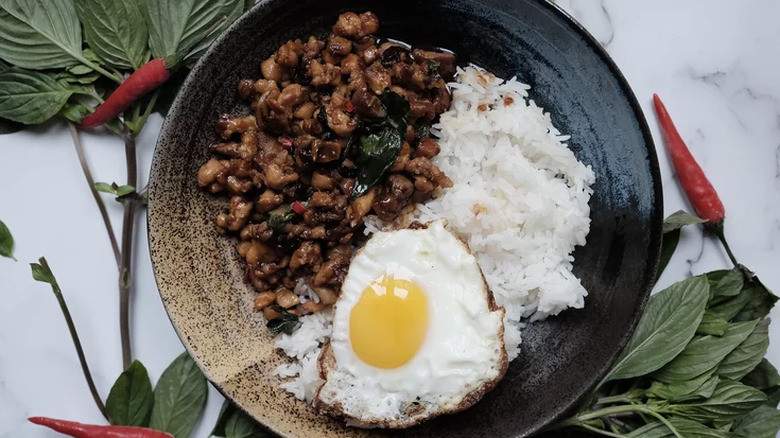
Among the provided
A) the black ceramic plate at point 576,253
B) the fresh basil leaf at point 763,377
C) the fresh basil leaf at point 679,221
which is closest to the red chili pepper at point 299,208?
the black ceramic plate at point 576,253

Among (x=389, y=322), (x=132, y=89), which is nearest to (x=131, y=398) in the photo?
(x=389, y=322)

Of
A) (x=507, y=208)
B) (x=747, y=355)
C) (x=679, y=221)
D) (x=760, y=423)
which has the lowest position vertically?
(x=760, y=423)

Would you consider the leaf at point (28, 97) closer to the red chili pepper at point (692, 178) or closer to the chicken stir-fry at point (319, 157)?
the chicken stir-fry at point (319, 157)

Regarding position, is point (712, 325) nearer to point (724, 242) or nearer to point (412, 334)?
point (724, 242)

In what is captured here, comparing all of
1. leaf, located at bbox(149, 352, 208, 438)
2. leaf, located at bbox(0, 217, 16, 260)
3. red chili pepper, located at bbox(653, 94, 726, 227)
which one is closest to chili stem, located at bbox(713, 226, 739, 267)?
red chili pepper, located at bbox(653, 94, 726, 227)

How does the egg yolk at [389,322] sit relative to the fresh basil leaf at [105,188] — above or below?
below
